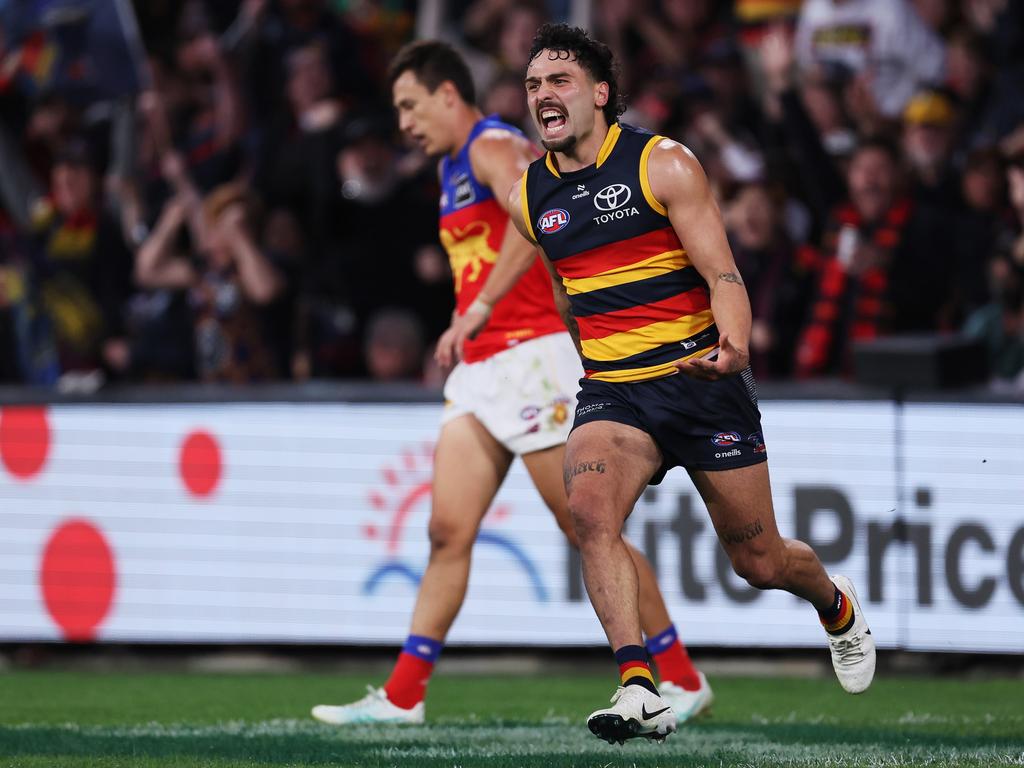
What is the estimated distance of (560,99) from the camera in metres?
5.58

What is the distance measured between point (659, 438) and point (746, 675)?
368 centimetres

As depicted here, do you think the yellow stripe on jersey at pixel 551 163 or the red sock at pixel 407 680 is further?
the red sock at pixel 407 680

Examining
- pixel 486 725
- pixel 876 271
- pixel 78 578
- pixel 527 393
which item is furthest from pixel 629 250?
pixel 78 578

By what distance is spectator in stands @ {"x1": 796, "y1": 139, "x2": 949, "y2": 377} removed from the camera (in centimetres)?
948

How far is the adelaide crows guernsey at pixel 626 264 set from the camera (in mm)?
5527

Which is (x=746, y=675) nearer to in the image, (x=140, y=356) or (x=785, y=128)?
(x=785, y=128)

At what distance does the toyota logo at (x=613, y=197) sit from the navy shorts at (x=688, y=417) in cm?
58

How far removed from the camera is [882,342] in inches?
341

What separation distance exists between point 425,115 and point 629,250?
67.8 inches

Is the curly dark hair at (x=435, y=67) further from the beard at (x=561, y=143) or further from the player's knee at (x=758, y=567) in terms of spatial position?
the player's knee at (x=758, y=567)

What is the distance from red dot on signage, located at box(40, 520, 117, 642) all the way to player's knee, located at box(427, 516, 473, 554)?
3097 mm

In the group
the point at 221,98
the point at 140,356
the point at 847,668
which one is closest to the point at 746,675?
the point at 847,668

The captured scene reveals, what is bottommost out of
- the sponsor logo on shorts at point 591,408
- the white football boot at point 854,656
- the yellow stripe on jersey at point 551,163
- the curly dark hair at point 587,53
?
the white football boot at point 854,656

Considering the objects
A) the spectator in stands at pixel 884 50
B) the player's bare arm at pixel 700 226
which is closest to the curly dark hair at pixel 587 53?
the player's bare arm at pixel 700 226
